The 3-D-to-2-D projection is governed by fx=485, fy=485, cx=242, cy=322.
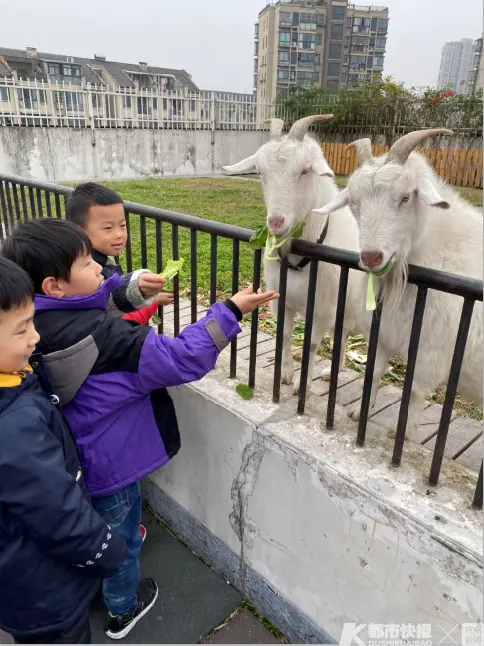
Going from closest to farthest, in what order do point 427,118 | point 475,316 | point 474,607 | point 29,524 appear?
point 29,524, point 474,607, point 475,316, point 427,118

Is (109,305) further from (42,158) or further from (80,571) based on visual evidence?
(42,158)

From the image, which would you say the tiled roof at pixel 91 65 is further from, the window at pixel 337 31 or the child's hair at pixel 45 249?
the child's hair at pixel 45 249

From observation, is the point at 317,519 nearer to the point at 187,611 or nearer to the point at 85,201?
the point at 187,611

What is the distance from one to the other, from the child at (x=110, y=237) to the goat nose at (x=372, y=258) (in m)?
1.01

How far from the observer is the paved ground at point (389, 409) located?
105 inches

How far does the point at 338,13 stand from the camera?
235 ft

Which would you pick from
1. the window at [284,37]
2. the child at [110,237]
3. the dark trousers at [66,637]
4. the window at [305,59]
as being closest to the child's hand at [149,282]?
the child at [110,237]

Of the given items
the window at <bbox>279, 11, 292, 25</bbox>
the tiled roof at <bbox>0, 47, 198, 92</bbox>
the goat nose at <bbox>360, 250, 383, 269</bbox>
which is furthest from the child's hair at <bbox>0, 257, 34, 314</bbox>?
the window at <bbox>279, 11, 292, 25</bbox>

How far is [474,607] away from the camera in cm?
161

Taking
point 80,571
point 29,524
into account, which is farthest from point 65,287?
point 80,571

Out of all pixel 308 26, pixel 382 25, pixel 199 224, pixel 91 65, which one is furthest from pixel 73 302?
pixel 382 25

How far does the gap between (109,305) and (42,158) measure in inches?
560

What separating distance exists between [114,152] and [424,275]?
16.0 m

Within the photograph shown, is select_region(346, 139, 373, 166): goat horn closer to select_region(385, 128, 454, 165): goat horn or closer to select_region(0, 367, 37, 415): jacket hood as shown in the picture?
select_region(385, 128, 454, 165): goat horn
